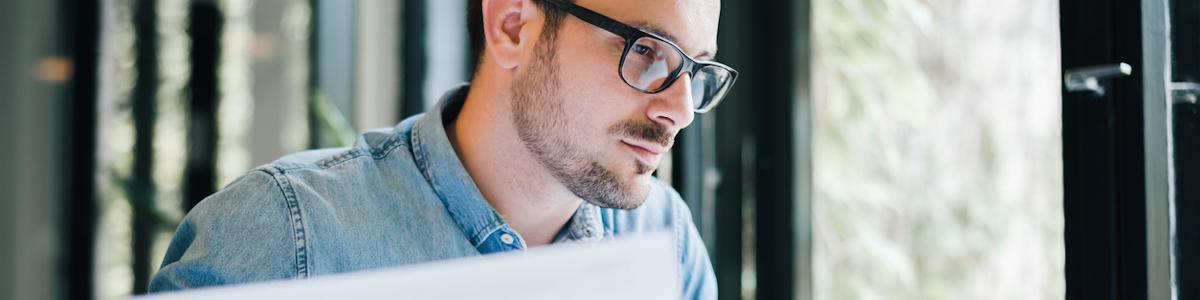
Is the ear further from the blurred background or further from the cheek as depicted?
the blurred background

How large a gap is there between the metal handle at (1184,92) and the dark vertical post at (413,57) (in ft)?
6.42

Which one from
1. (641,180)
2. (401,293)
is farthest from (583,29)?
(401,293)

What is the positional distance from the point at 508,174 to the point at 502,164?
2 cm

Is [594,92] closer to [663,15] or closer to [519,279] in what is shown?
[663,15]

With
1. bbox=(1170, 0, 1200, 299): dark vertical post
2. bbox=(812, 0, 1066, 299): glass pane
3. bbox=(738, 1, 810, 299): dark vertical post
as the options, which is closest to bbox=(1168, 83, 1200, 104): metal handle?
bbox=(1170, 0, 1200, 299): dark vertical post

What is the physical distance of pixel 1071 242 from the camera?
1.09m

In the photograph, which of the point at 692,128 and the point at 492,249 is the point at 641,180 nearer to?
the point at 492,249

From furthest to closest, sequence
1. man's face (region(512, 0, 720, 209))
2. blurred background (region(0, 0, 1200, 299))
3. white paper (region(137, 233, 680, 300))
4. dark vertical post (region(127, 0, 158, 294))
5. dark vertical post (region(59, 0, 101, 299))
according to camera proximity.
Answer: dark vertical post (region(127, 0, 158, 294)) < dark vertical post (region(59, 0, 101, 299)) < blurred background (region(0, 0, 1200, 299)) < man's face (region(512, 0, 720, 209)) < white paper (region(137, 233, 680, 300))

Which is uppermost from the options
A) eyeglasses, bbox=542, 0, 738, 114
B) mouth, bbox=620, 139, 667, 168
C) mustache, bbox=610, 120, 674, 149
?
eyeglasses, bbox=542, 0, 738, 114

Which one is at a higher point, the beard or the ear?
the ear

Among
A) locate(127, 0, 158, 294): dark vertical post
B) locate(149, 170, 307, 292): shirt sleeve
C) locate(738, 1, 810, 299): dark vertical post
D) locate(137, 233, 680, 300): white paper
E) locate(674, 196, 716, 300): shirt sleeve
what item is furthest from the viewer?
locate(127, 0, 158, 294): dark vertical post

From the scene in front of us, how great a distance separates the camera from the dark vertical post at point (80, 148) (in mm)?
2004

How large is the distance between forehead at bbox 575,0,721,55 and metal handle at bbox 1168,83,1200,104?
21.3 inches

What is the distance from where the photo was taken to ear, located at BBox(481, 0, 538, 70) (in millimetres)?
1120
